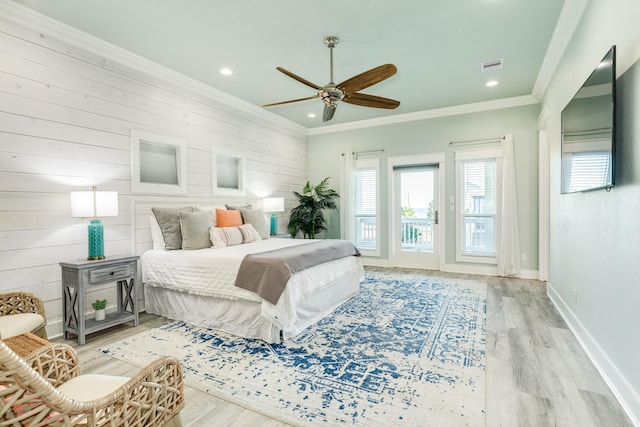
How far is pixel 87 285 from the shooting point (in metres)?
2.85

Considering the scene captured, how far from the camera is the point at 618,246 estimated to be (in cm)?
203

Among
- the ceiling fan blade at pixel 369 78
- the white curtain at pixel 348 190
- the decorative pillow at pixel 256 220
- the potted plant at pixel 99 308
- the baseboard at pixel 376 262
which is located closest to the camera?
the ceiling fan blade at pixel 369 78

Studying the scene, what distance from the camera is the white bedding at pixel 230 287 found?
2.79 m

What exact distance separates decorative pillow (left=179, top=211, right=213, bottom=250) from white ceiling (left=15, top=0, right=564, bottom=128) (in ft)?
5.76

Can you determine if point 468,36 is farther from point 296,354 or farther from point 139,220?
point 139,220

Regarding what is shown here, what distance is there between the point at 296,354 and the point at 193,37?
3066mm

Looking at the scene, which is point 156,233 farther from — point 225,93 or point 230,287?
point 225,93

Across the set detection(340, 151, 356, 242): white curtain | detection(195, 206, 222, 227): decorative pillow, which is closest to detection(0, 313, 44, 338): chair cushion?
detection(195, 206, 222, 227): decorative pillow

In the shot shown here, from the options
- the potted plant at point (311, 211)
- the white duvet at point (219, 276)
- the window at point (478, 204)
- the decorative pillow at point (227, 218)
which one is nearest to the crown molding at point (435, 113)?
the window at point (478, 204)

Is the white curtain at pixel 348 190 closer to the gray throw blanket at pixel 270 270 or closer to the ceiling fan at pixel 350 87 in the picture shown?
the ceiling fan at pixel 350 87

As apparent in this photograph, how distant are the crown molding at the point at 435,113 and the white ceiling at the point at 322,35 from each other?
573 millimetres

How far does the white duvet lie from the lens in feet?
9.02

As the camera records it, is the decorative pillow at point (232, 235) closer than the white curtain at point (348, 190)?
Yes

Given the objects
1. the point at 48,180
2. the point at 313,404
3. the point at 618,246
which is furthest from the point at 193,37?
the point at 618,246
